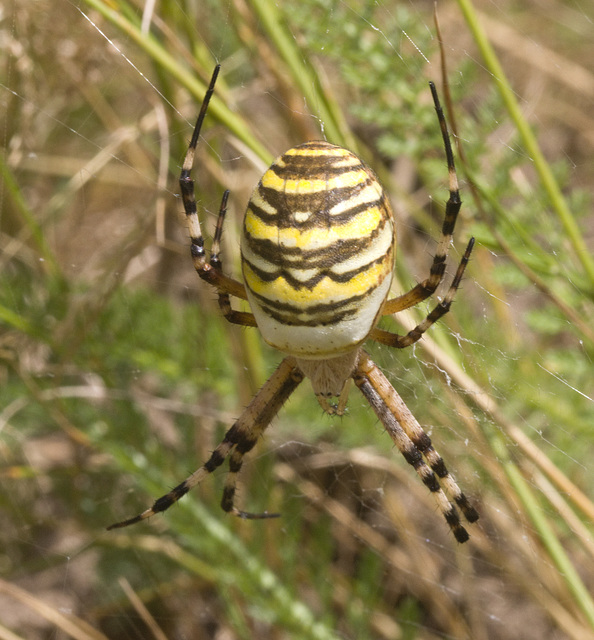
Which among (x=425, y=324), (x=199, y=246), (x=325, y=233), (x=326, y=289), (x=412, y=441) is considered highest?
(x=325, y=233)

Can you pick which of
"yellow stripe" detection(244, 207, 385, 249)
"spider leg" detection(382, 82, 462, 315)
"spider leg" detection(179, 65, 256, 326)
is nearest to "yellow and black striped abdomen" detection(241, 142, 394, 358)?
"yellow stripe" detection(244, 207, 385, 249)

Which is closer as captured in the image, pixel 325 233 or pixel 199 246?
pixel 325 233

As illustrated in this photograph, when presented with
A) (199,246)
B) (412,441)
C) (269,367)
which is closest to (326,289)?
(199,246)

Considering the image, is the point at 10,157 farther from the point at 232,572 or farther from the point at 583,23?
the point at 583,23

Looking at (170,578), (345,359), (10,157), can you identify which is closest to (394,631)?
(170,578)

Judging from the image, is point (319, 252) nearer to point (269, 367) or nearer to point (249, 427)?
point (249, 427)

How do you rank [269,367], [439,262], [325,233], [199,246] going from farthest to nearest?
[269,367] < [199,246] < [439,262] < [325,233]

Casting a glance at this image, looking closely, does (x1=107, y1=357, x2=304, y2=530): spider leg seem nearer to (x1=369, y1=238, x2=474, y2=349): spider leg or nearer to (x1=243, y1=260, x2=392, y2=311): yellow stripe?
(x1=369, y1=238, x2=474, y2=349): spider leg
